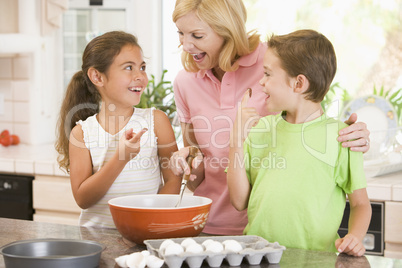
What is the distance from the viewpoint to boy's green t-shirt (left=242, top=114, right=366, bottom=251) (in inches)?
53.5

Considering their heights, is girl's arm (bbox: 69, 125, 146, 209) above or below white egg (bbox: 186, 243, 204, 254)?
above

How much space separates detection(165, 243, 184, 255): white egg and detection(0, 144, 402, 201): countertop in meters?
1.26

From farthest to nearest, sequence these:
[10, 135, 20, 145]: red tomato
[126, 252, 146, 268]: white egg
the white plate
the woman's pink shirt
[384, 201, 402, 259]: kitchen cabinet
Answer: [10, 135, 20, 145]: red tomato < the white plate < [384, 201, 402, 259]: kitchen cabinet < the woman's pink shirt < [126, 252, 146, 268]: white egg

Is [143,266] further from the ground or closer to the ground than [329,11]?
closer to the ground

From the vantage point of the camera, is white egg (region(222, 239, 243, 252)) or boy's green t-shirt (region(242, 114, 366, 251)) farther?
boy's green t-shirt (region(242, 114, 366, 251))

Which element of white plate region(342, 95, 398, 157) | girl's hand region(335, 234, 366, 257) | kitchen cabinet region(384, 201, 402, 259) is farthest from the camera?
white plate region(342, 95, 398, 157)

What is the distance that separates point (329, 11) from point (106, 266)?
223 centimetres

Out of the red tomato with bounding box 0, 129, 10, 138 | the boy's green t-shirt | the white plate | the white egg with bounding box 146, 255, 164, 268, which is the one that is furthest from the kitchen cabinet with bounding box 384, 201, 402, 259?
the red tomato with bounding box 0, 129, 10, 138

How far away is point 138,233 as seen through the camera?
124cm

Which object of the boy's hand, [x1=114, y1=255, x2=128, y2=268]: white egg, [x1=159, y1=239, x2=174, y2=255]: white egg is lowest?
[x1=114, y1=255, x2=128, y2=268]: white egg

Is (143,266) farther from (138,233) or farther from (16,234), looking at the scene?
(16,234)

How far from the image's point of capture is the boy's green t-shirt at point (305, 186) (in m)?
1.36

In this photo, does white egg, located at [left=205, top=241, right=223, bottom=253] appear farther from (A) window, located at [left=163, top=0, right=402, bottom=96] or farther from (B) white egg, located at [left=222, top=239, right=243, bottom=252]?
(A) window, located at [left=163, top=0, right=402, bottom=96]

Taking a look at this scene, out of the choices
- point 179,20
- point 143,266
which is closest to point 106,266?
point 143,266
